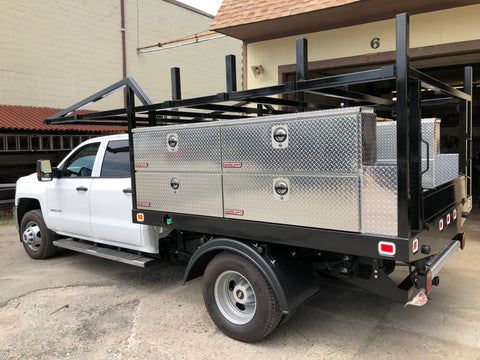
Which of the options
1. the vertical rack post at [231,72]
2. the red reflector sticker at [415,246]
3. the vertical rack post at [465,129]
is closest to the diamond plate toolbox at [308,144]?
the vertical rack post at [231,72]

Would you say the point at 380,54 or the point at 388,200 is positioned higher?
the point at 380,54

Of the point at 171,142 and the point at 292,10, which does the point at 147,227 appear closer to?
the point at 171,142

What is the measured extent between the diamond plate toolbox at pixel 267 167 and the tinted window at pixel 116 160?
894mm

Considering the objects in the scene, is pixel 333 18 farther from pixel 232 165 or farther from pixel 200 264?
pixel 200 264

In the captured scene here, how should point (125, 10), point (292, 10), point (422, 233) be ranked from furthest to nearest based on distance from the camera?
point (125, 10)
point (292, 10)
point (422, 233)

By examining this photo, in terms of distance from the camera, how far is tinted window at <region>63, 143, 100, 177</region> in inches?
227

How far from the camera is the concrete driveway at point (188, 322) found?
3.63 metres

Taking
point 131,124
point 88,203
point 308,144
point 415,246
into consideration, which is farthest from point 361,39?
point 415,246

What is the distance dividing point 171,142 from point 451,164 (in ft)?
10.0

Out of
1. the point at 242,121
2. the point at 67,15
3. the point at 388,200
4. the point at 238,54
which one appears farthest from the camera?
the point at 238,54

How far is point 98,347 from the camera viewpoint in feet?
12.4

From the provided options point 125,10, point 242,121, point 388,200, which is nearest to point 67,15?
point 125,10

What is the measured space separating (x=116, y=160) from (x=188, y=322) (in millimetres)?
2355

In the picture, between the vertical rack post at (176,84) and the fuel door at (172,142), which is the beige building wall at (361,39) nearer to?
the vertical rack post at (176,84)
